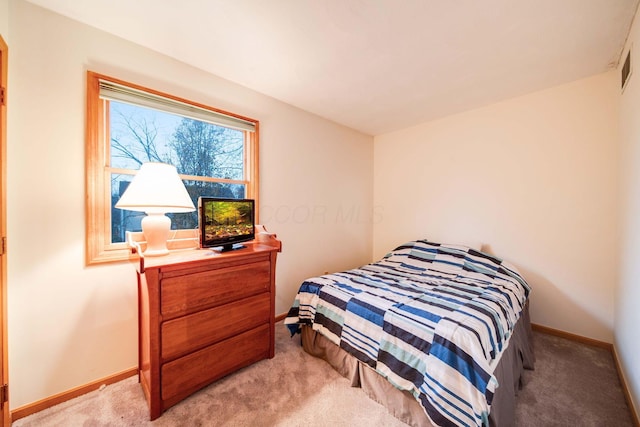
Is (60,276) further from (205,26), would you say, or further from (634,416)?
(634,416)

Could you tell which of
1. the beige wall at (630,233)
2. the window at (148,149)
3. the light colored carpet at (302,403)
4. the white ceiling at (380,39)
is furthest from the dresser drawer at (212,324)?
the beige wall at (630,233)

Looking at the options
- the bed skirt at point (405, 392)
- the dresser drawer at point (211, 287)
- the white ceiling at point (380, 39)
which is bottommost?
the bed skirt at point (405, 392)

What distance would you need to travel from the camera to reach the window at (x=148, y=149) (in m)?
1.59

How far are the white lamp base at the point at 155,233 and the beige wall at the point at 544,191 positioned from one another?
9.80 feet

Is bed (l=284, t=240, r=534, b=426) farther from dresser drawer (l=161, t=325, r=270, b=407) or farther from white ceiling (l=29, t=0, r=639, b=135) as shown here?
white ceiling (l=29, t=0, r=639, b=135)

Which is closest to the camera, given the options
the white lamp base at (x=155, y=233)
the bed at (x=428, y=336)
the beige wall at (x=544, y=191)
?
the bed at (x=428, y=336)

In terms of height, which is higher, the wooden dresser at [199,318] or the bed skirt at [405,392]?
the wooden dresser at [199,318]

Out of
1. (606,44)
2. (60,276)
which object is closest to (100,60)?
(60,276)

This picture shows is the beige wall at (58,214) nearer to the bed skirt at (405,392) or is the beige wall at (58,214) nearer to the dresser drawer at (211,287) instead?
the dresser drawer at (211,287)

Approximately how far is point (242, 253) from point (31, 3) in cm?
194

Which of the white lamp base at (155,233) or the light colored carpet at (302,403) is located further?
the white lamp base at (155,233)

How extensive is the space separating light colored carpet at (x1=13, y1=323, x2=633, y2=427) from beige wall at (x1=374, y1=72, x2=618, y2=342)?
639 millimetres

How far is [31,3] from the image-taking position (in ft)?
4.56

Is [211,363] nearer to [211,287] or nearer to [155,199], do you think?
[211,287]
